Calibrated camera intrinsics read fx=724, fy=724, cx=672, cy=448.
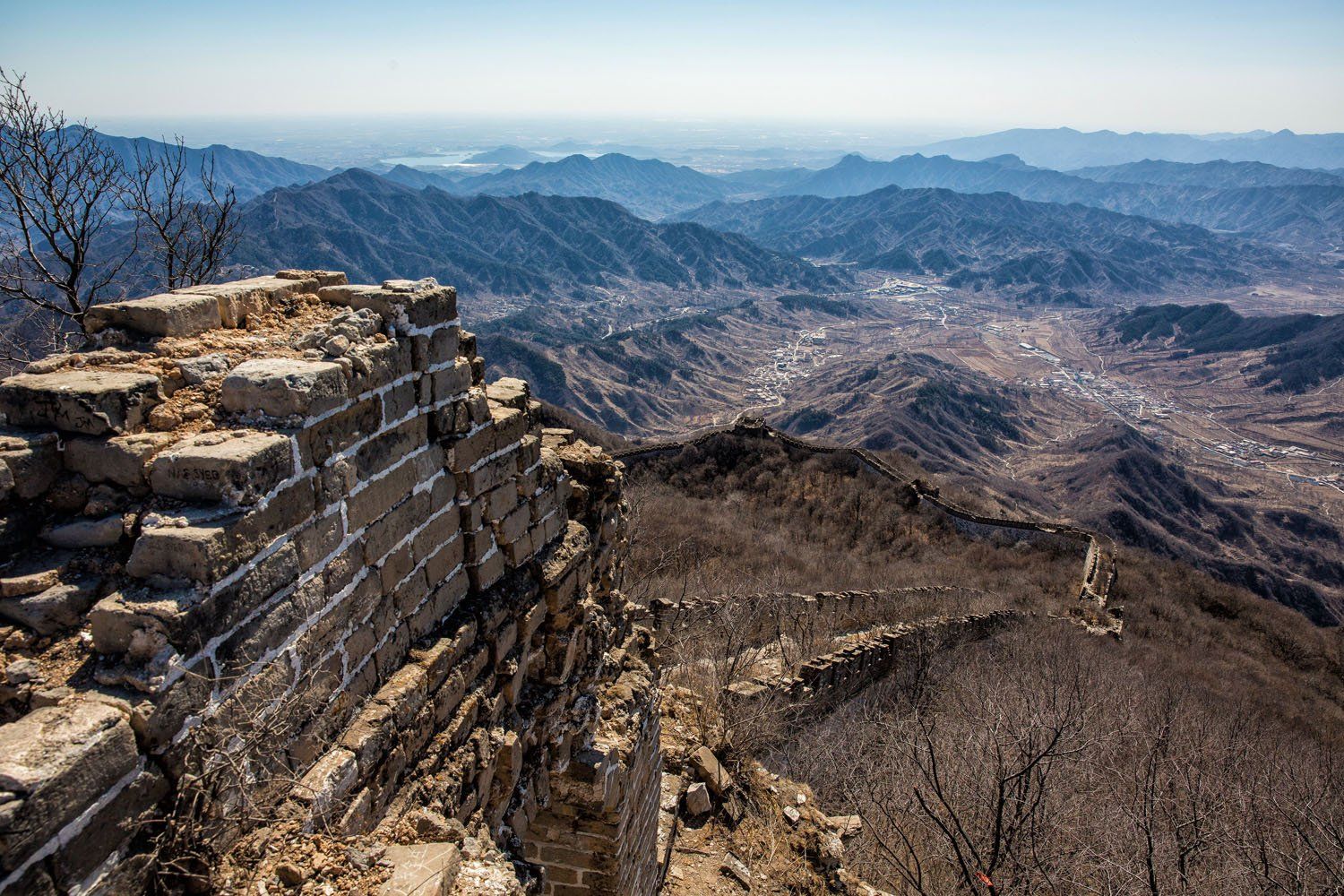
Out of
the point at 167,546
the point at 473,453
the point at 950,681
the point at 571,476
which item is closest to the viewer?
the point at 167,546

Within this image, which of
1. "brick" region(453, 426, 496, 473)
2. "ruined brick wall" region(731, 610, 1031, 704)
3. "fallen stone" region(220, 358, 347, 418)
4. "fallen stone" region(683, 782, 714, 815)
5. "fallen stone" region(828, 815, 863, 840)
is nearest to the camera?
"fallen stone" region(220, 358, 347, 418)

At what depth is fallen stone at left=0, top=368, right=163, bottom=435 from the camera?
301cm

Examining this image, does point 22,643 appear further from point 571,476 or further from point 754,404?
point 754,404

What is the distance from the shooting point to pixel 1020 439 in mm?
85125

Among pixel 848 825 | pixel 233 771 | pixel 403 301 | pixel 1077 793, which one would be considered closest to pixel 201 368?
pixel 403 301

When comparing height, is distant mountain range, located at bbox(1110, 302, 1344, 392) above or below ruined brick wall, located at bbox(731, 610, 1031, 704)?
below

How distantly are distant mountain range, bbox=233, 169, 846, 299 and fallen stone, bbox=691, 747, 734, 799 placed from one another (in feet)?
461

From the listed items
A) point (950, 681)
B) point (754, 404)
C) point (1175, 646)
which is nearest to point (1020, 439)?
point (754, 404)

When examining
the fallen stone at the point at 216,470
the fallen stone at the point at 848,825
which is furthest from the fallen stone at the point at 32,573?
the fallen stone at the point at 848,825

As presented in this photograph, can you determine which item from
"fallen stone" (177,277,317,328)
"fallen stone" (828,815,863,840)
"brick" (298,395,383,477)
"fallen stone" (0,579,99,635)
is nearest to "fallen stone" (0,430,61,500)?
"fallen stone" (0,579,99,635)

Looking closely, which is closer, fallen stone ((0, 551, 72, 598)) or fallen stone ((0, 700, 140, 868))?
fallen stone ((0, 700, 140, 868))

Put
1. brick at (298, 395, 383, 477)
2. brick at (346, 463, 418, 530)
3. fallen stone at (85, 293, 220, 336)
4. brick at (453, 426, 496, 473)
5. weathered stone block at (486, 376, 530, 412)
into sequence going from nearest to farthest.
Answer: brick at (298, 395, 383, 477) → fallen stone at (85, 293, 220, 336) → brick at (346, 463, 418, 530) → brick at (453, 426, 496, 473) → weathered stone block at (486, 376, 530, 412)

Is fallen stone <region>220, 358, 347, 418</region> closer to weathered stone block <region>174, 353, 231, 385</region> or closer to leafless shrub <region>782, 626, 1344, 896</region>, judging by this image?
weathered stone block <region>174, 353, 231, 385</region>

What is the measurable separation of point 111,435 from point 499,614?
2.47m
